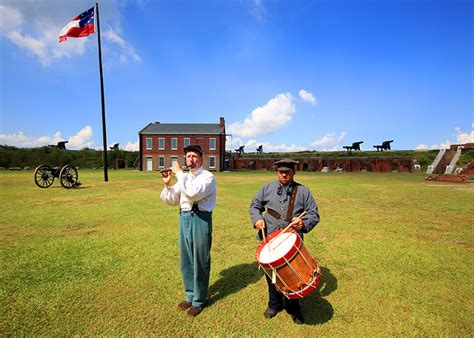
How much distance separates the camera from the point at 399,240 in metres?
5.89

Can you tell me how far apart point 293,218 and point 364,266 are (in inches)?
93.7

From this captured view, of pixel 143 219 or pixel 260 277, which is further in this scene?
pixel 143 219

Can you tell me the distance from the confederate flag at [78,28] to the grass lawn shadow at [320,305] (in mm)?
18318

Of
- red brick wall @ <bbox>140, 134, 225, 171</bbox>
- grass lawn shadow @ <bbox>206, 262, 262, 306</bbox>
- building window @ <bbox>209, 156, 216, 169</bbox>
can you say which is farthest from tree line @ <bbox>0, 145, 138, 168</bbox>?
grass lawn shadow @ <bbox>206, 262, 262, 306</bbox>

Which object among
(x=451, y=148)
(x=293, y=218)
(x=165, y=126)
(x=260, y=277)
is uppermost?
(x=165, y=126)

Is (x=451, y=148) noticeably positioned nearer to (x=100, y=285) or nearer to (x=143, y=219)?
(x=143, y=219)

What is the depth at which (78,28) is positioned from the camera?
15.7m

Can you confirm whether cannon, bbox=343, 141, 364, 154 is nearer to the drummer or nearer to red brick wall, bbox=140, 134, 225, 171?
red brick wall, bbox=140, 134, 225, 171

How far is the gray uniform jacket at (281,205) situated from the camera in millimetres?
3000

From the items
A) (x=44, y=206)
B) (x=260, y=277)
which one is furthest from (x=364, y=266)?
(x=44, y=206)

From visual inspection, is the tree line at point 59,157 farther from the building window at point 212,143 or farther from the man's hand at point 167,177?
the man's hand at point 167,177

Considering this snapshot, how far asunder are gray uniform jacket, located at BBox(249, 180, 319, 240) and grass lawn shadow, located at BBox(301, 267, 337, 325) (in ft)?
3.14

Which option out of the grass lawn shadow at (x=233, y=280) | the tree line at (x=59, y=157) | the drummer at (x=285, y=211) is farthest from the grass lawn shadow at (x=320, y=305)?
the tree line at (x=59, y=157)

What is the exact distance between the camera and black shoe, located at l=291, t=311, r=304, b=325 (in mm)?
2961
